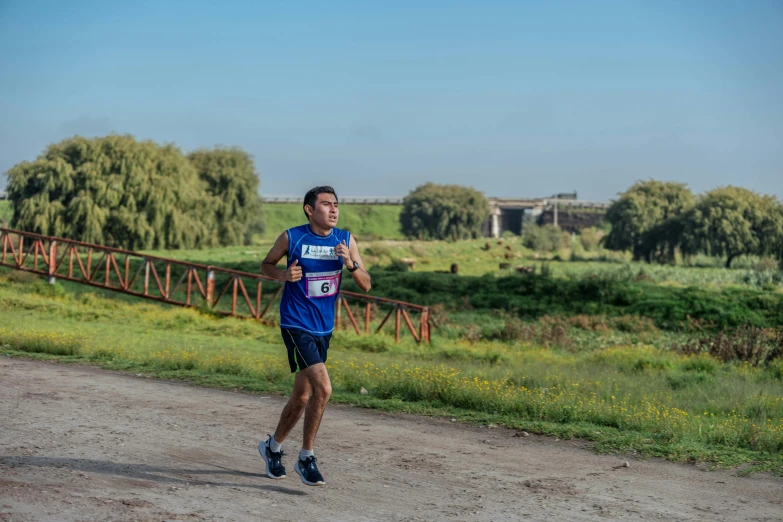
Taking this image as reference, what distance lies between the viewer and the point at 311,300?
6.45 m

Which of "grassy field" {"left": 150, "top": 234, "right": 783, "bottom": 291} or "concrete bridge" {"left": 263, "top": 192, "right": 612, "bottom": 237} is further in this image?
"concrete bridge" {"left": 263, "top": 192, "right": 612, "bottom": 237}

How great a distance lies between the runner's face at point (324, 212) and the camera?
6.51 m

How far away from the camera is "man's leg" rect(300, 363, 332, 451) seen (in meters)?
6.38

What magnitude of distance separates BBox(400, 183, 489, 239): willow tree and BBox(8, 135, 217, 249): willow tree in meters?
61.7

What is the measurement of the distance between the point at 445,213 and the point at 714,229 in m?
44.7

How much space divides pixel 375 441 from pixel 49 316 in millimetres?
17370

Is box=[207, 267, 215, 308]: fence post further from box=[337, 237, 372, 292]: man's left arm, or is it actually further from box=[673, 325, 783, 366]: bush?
box=[337, 237, 372, 292]: man's left arm

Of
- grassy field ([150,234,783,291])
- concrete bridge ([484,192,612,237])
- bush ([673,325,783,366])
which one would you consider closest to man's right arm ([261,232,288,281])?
bush ([673,325,783,366])

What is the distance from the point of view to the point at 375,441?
8430 millimetres

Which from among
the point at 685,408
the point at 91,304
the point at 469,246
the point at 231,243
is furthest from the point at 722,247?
the point at 685,408

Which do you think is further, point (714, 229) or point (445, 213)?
point (445, 213)

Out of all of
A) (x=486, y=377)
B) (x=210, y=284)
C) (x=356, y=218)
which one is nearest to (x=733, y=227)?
(x=210, y=284)

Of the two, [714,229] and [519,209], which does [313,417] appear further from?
[519,209]

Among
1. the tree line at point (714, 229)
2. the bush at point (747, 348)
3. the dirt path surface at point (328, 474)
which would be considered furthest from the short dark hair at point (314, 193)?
the tree line at point (714, 229)
